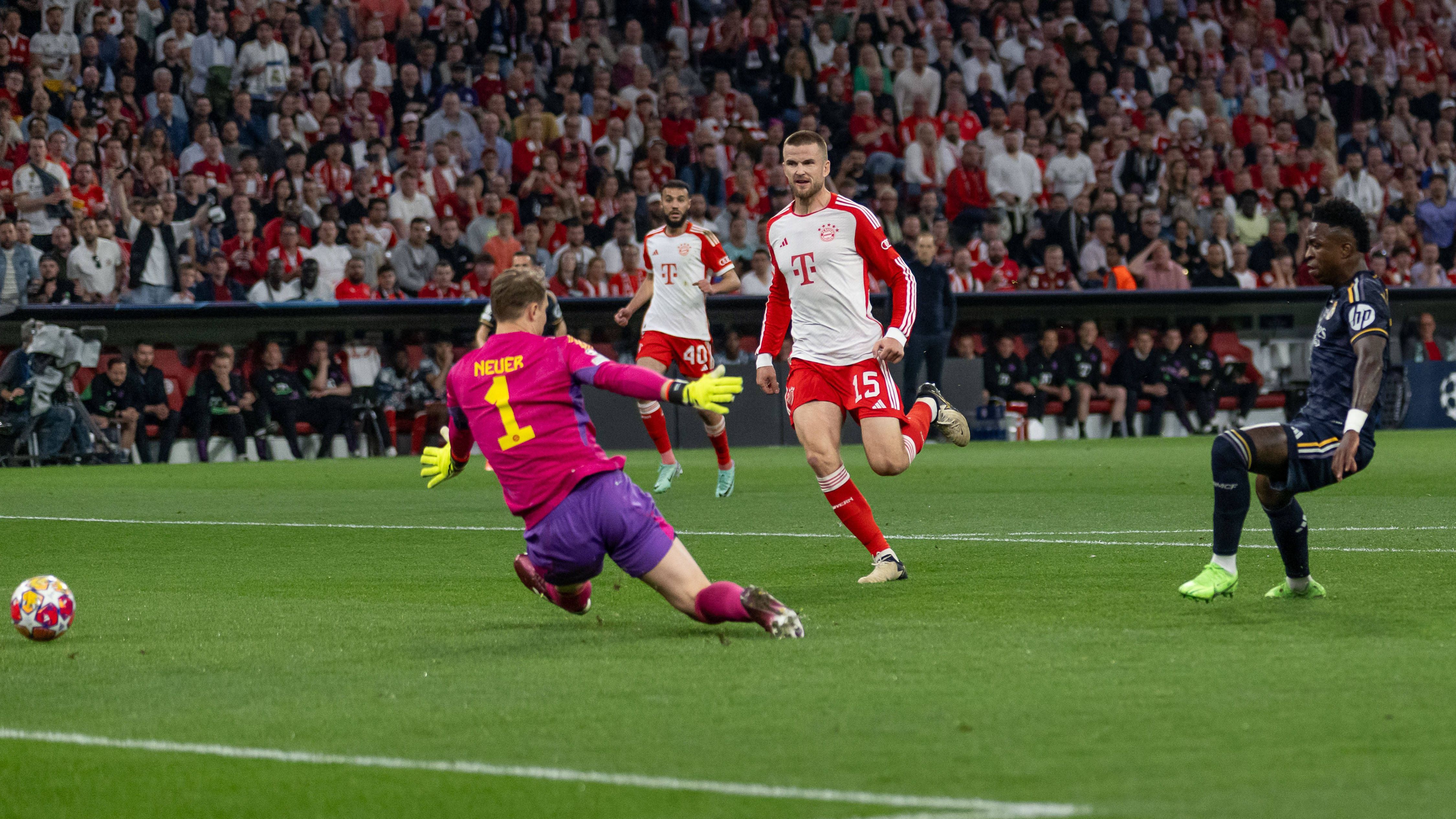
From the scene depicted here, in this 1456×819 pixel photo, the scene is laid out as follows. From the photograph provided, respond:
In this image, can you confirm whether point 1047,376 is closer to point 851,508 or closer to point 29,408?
point 29,408

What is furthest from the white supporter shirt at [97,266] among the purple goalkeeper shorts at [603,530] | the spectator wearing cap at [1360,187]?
the spectator wearing cap at [1360,187]

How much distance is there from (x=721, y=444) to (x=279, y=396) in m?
9.24

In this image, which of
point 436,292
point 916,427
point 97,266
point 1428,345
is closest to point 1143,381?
point 1428,345

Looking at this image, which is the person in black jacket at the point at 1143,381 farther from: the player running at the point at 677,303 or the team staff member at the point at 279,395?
the player running at the point at 677,303

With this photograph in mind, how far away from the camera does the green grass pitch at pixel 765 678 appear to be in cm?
421

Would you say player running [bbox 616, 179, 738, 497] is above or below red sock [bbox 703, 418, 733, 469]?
above

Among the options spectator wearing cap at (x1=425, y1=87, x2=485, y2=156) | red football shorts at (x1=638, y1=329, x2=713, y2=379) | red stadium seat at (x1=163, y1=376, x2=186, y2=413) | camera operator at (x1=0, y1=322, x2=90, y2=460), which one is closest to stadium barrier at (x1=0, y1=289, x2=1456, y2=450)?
red stadium seat at (x1=163, y1=376, x2=186, y2=413)

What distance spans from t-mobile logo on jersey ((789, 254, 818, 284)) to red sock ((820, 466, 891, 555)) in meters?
1.04

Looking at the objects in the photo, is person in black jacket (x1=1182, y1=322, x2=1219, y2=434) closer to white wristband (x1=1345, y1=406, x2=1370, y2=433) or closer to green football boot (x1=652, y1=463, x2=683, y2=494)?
green football boot (x1=652, y1=463, x2=683, y2=494)

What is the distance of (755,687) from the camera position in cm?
555

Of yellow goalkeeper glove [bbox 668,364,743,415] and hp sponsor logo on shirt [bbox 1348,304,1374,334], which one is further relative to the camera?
hp sponsor logo on shirt [bbox 1348,304,1374,334]

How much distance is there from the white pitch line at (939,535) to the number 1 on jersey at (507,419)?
14.3ft

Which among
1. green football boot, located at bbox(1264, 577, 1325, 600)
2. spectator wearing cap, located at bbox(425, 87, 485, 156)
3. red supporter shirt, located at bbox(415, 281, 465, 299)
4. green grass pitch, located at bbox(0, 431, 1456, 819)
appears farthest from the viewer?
spectator wearing cap, located at bbox(425, 87, 485, 156)

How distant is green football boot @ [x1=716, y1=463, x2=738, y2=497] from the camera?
14570mm
